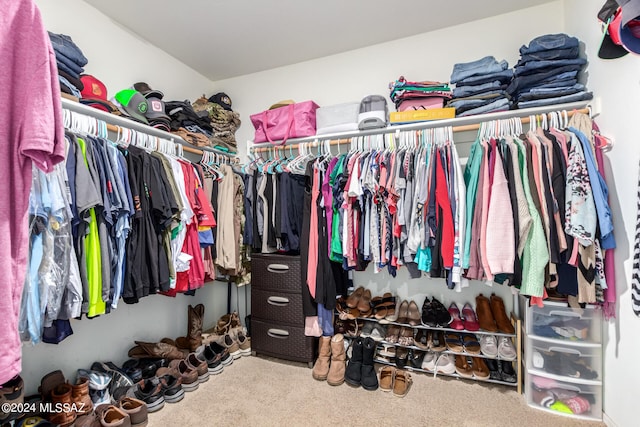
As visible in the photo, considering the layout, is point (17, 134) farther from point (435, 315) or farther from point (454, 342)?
point (454, 342)

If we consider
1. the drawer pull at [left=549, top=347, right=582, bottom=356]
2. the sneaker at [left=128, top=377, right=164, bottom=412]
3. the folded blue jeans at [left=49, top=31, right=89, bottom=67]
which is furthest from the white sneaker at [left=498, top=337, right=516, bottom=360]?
the folded blue jeans at [left=49, top=31, right=89, bottom=67]

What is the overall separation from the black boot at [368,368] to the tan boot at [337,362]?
5.4 inches

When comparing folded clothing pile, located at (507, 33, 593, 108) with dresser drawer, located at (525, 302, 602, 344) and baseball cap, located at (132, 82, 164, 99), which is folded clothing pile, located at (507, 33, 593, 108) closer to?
dresser drawer, located at (525, 302, 602, 344)

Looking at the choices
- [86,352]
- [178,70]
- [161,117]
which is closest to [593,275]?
[161,117]

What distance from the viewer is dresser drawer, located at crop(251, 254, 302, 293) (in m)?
2.16

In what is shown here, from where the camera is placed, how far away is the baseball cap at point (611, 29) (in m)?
1.04

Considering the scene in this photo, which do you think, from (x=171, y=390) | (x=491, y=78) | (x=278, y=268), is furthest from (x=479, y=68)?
(x=171, y=390)

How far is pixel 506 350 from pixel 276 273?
1.60 meters

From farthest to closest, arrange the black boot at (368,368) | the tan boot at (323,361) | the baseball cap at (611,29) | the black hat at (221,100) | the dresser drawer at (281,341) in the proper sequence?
the black hat at (221,100), the dresser drawer at (281,341), the tan boot at (323,361), the black boot at (368,368), the baseball cap at (611,29)

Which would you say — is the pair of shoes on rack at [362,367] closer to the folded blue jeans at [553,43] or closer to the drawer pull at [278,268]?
the drawer pull at [278,268]

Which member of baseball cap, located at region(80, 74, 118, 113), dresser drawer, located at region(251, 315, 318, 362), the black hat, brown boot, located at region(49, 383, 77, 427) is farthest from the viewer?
the black hat

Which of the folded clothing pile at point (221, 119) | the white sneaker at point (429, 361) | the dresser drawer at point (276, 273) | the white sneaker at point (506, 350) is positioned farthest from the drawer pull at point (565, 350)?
the folded clothing pile at point (221, 119)

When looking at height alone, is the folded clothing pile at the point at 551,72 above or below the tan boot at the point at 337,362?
above

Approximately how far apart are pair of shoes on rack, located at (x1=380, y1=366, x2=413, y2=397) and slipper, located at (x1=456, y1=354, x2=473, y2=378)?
323 millimetres
